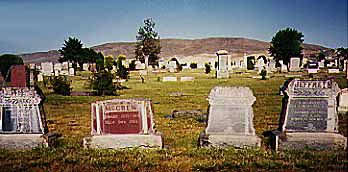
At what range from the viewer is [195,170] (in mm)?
4465

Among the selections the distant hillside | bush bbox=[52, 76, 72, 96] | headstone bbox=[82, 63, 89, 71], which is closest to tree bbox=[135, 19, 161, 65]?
headstone bbox=[82, 63, 89, 71]

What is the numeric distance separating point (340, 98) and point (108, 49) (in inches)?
2810

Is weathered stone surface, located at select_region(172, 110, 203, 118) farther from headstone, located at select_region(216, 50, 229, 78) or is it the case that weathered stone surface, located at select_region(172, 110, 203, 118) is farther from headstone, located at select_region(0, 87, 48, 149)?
headstone, located at select_region(216, 50, 229, 78)

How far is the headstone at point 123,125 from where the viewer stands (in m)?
5.57

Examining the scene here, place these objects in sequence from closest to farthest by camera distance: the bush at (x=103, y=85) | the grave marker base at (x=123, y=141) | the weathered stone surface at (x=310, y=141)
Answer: the weathered stone surface at (x=310, y=141) < the grave marker base at (x=123, y=141) < the bush at (x=103, y=85)

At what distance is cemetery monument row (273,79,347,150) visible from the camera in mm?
5500

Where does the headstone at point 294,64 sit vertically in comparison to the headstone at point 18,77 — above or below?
above

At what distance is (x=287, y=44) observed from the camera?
3344cm

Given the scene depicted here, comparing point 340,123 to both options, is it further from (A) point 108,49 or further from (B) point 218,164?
(A) point 108,49

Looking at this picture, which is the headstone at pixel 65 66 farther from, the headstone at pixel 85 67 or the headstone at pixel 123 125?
the headstone at pixel 123 125

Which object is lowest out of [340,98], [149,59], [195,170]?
[195,170]

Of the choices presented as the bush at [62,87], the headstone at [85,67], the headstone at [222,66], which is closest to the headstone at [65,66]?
the headstone at [85,67]

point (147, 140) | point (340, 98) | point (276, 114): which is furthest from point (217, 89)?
point (340, 98)

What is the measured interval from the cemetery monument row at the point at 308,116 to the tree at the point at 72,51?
27539mm
